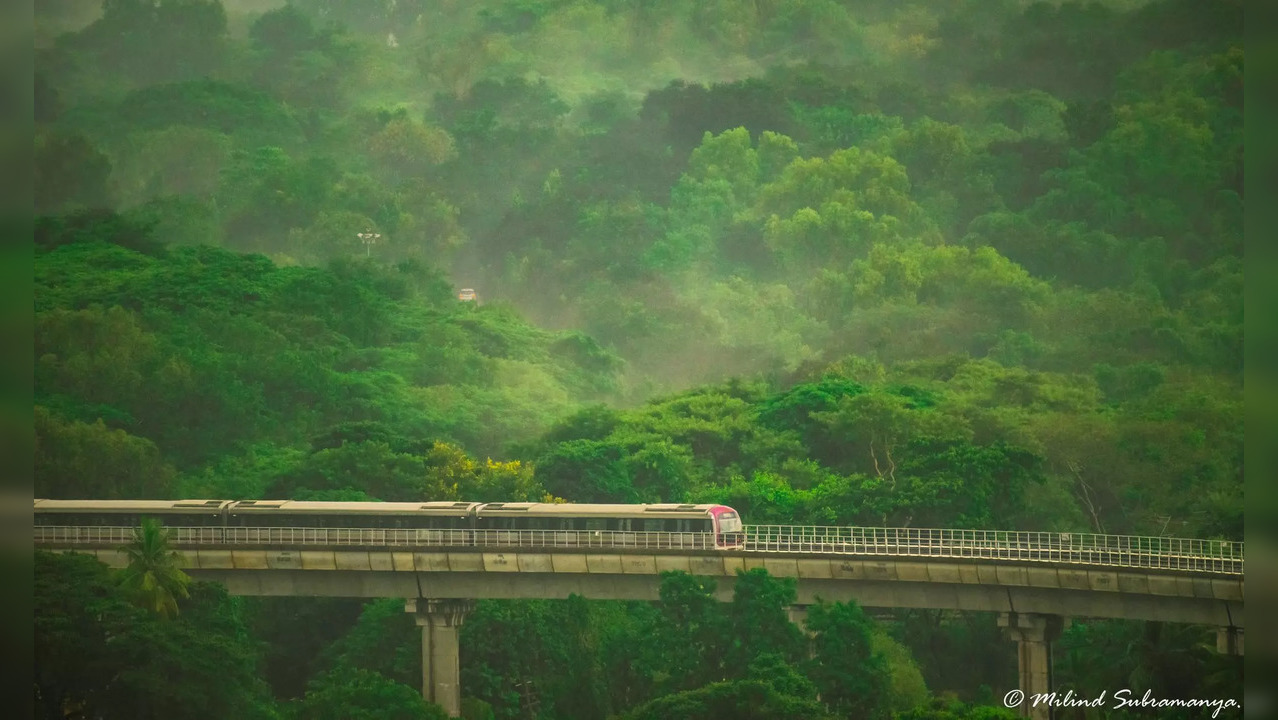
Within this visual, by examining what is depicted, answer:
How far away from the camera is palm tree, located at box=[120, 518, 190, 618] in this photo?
91.2 metres

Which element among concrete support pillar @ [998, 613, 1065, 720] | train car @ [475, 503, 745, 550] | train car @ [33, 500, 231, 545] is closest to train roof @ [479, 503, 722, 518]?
train car @ [475, 503, 745, 550]

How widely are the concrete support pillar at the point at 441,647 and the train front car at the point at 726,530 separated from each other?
42.2ft

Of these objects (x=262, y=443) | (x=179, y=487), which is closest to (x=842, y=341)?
(x=262, y=443)

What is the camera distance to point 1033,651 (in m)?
85.4

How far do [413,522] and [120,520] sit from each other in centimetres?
1614

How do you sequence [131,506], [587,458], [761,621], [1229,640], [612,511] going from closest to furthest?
[1229,640], [761,621], [612,511], [131,506], [587,458]

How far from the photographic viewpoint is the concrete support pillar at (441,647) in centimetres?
9075

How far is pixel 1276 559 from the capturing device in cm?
1534

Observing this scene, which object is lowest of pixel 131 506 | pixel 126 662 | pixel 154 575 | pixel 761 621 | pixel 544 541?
pixel 126 662

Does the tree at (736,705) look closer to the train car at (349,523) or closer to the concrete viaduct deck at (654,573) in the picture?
the concrete viaduct deck at (654,573)

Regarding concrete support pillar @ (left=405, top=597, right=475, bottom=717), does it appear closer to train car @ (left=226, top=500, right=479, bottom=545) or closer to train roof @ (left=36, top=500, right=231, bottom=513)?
train car @ (left=226, top=500, right=479, bottom=545)

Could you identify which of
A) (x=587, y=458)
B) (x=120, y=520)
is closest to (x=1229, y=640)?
(x=587, y=458)

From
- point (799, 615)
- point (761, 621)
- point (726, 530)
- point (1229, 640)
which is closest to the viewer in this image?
point (1229, 640)

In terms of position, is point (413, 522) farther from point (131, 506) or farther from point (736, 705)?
point (736, 705)
